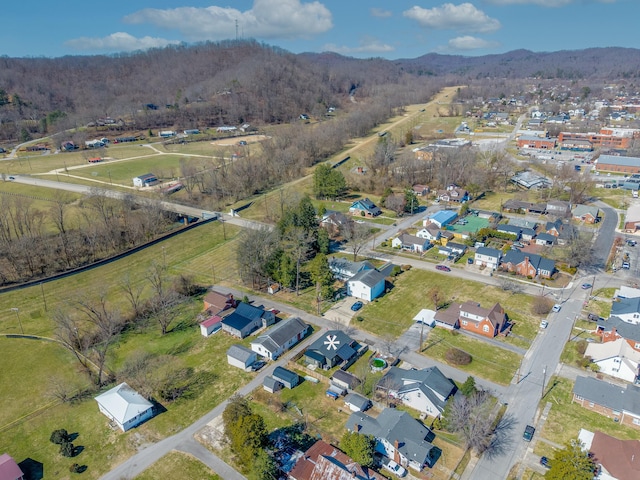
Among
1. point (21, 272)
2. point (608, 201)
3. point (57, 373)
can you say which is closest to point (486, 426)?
point (57, 373)

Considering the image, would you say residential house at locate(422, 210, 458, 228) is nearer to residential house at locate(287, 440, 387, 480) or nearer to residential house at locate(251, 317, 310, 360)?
residential house at locate(251, 317, 310, 360)

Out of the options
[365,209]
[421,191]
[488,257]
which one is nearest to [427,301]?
[488,257]

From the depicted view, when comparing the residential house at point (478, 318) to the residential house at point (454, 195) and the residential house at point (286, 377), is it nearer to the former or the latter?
the residential house at point (286, 377)

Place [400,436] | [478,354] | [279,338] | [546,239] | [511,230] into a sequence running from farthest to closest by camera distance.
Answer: [511,230] → [546,239] → [279,338] → [478,354] → [400,436]

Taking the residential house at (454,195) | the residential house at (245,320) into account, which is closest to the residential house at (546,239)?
the residential house at (454,195)

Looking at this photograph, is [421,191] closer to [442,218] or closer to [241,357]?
[442,218]

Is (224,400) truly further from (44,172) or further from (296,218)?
(44,172)
